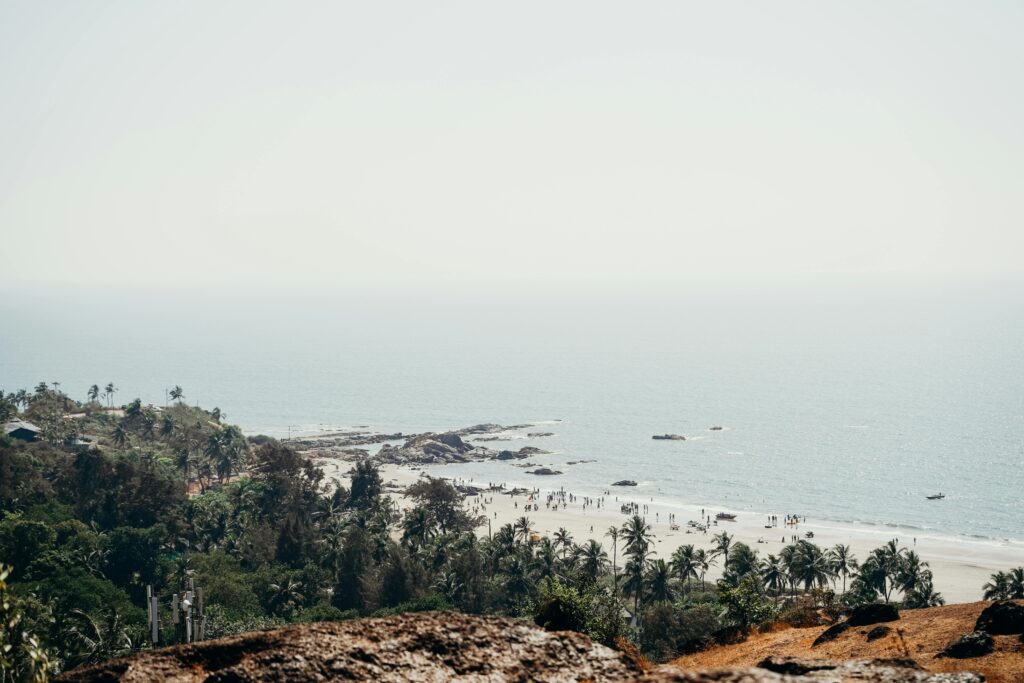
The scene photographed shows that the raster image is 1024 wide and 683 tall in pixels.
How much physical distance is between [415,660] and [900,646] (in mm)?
18144

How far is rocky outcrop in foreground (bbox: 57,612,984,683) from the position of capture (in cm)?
1184

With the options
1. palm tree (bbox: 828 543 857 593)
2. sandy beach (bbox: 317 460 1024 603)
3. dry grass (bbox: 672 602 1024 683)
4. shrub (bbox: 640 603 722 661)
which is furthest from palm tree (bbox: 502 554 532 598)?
dry grass (bbox: 672 602 1024 683)

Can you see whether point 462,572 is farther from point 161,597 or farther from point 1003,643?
point 1003,643

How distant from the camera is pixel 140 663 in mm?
12602

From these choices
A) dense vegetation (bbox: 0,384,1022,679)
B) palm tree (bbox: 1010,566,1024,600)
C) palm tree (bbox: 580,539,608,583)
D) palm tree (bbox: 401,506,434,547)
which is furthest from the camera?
palm tree (bbox: 401,506,434,547)

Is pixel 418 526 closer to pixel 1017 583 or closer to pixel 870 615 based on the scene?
pixel 1017 583

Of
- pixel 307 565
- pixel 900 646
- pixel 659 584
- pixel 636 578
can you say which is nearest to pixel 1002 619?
pixel 900 646

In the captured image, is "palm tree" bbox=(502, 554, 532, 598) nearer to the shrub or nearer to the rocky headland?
the shrub

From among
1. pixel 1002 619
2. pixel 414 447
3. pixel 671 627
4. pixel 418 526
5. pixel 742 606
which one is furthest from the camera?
pixel 414 447

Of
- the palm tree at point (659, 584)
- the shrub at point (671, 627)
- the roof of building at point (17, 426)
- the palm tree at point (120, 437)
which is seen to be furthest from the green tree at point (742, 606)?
the roof of building at point (17, 426)

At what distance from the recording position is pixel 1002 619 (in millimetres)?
23656

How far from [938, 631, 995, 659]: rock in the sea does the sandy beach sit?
208 ft

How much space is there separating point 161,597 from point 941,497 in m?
96.8

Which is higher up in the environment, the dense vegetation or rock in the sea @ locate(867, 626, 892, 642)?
rock in the sea @ locate(867, 626, 892, 642)
